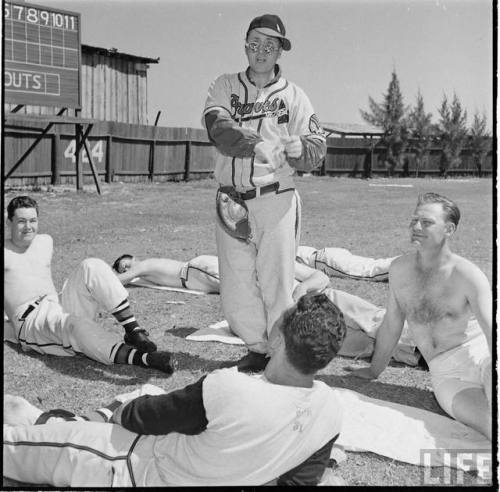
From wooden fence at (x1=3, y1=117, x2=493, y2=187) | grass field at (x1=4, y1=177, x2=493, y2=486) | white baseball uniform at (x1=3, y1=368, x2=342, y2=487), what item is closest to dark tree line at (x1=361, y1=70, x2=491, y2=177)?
wooden fence at (x1=3, y1=117, x2=493, y2=187)

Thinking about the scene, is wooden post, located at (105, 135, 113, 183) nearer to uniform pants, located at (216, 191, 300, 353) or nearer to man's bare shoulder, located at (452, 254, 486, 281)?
uniform pants, located at (216, 191, 300, 353)

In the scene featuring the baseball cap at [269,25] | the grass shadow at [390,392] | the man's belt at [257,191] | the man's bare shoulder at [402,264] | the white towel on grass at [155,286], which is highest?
the baseball cap at [269,25]

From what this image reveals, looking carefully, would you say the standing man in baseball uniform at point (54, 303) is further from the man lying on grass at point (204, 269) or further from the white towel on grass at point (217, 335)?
the man lying on grass at point (204, 269)

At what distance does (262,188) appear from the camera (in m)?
4.80

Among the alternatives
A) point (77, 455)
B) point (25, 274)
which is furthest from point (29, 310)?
point (77, 455)

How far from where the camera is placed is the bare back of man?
4.98 meters

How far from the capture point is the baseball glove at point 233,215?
481 centimetres

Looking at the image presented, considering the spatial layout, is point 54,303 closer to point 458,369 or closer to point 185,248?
point 458,369

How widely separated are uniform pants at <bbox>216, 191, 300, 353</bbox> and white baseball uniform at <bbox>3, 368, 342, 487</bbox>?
1907mm

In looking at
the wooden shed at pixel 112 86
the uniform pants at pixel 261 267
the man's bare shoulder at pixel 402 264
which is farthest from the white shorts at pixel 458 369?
the wooden shed at pixel 112 86

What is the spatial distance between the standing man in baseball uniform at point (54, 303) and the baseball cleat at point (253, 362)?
25.5 inches

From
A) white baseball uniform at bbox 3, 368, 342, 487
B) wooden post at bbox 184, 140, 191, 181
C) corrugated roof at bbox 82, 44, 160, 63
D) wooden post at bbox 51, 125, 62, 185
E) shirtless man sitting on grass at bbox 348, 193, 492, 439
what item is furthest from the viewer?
wooden post at bbox 184, 140, 191, 181

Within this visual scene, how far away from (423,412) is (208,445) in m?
1.82

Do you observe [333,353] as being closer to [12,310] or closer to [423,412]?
[423,412]
